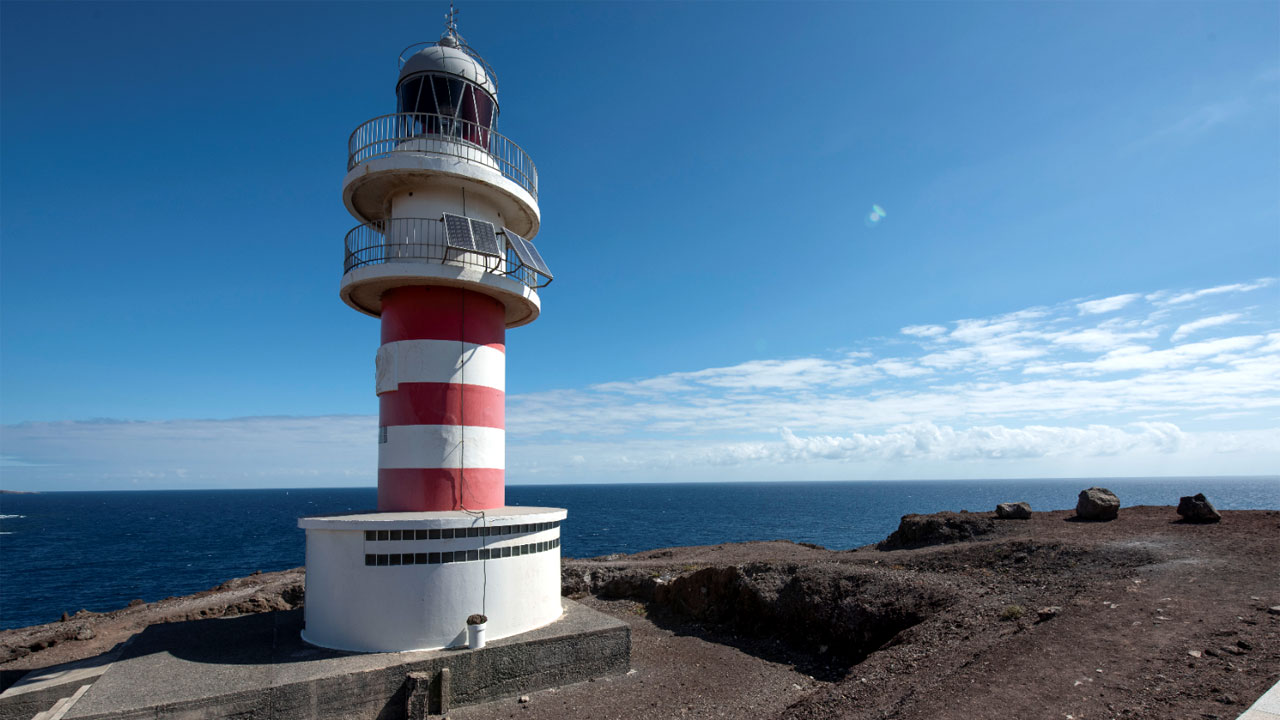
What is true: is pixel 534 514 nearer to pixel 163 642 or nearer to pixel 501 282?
pixel 501 282

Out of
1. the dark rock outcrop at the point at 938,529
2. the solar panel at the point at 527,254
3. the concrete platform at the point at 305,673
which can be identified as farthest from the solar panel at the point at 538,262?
the dark rock outcrop at the point at 938,529

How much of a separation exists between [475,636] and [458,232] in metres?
8.65

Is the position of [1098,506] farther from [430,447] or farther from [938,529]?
[430,447]

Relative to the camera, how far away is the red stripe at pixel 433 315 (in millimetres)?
14672

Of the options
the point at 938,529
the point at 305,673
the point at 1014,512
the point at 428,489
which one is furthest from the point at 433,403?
the point at 1014,512

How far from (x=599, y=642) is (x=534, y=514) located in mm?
3094

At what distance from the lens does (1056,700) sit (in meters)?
8.38

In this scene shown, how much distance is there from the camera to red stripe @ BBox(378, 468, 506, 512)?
14367 mm

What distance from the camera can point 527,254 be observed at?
1535 cm

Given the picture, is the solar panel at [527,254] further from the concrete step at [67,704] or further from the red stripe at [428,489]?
the concrete step at [67,704]

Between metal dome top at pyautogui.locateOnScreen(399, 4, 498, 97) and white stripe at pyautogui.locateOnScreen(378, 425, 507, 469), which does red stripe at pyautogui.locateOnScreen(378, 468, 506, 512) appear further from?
metal dome top at pyautogui.locateOnScreen(399, 4, 498, 97)

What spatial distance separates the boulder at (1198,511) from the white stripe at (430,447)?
20552 mm

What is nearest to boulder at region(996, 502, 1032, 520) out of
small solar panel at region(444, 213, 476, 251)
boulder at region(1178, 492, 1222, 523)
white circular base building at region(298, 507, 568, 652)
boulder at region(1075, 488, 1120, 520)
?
boulder at region(1075, 488, 1120, 520)

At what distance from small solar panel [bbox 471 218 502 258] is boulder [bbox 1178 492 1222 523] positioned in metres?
21.0
